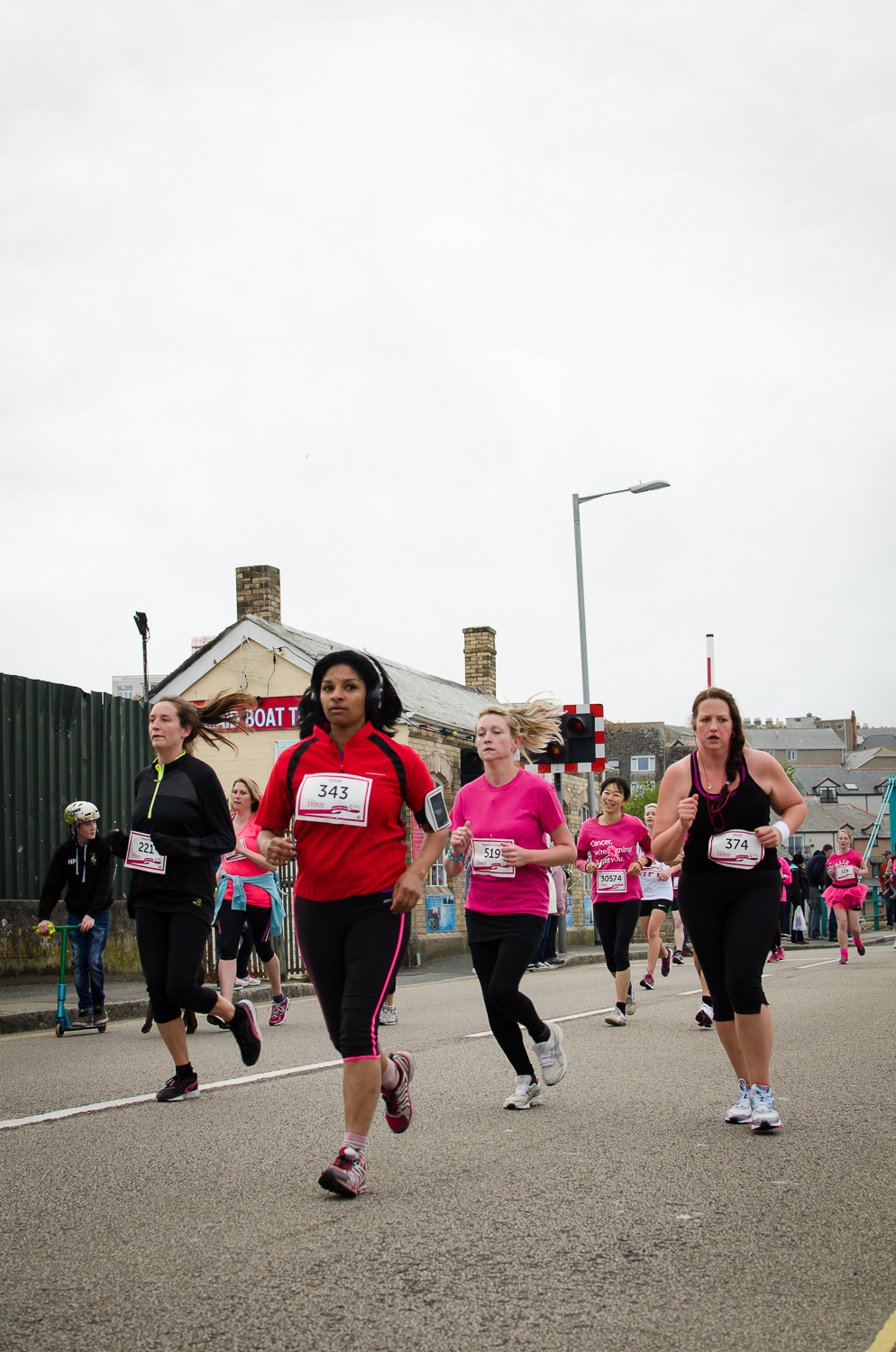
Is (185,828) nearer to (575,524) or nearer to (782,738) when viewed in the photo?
(575,524)

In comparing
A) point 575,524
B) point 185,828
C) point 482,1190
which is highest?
point 575,524

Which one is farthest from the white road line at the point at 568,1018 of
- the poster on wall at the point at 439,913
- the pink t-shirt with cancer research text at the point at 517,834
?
the poster on wall at the point at 439,913

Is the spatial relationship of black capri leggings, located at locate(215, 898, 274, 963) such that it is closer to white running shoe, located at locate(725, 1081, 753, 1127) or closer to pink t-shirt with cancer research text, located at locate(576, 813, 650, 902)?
pink t-shirt with cancer research text, located at locate(576, 813, 650, 902)

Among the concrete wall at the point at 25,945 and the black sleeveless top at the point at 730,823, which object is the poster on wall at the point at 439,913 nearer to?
the concrete wall at the point at 25,945

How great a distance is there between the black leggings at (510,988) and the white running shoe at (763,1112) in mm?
1151

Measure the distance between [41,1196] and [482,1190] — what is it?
4.90 ft

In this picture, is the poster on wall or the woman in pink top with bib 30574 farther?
the poster on wall

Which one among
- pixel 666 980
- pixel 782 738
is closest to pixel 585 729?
pixel 666 980

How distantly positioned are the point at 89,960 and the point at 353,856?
6.59 meters

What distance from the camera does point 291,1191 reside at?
4.46 m

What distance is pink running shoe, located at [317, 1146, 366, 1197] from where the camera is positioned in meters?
4.29

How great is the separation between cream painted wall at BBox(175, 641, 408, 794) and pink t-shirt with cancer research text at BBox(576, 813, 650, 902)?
15.9 m

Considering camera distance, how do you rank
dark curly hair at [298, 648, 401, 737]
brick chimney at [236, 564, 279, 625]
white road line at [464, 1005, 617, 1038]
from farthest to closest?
brick chimney at [236, 564, 279, 625] → white road line at [464, 1005, 617, 1038] → dark curly hair at [298, 648, 401, 737]

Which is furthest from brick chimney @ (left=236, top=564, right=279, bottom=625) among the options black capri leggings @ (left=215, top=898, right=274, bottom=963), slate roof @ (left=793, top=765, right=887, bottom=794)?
slate roof @ (left=793, top=765, right=887, bottom=794)
